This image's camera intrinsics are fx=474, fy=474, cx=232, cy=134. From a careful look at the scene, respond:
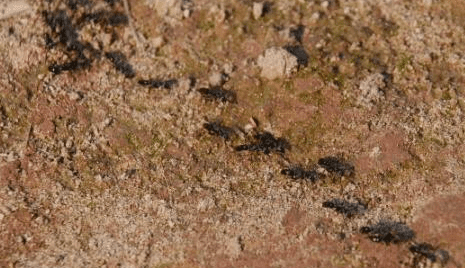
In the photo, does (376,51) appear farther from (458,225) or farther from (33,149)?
(33,149)

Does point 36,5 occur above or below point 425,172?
above

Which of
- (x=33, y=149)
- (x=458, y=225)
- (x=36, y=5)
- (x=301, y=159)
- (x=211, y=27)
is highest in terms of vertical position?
(x=36, y=5)

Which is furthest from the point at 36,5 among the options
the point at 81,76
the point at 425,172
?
the point at 425,172

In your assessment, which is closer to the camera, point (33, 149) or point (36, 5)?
Answer: point (33, 149)

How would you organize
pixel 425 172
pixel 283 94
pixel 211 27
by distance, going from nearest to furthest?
pixel 425 172, pixel 283 94, pixel 211 27

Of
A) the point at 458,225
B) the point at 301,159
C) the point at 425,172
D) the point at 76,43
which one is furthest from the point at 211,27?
the point at 458,225

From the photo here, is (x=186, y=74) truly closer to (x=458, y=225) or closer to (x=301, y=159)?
(x=301, y=159)

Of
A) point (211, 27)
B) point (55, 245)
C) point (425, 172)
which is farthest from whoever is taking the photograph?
point (211, 27)
